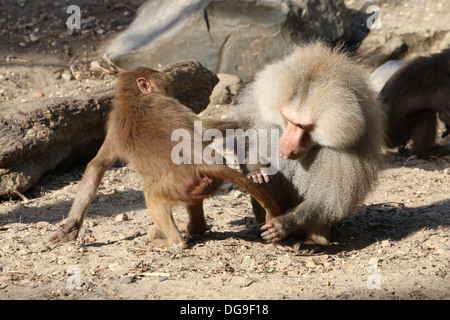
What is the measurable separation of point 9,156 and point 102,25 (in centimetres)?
466

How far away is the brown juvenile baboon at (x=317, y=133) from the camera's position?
324 centimetres

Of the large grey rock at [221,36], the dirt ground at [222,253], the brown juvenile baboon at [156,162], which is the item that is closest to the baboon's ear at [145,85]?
the brown juvenile baboon at [156,162]

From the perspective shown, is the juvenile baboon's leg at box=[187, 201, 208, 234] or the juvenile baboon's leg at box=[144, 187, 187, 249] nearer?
the juvenile baboon's leg at box=[144, 187, 187, 249]

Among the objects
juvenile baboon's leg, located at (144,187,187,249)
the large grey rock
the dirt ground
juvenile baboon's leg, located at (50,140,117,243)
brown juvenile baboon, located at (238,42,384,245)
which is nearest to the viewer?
the dirt ground

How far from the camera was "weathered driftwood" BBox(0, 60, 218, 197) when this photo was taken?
458 cm

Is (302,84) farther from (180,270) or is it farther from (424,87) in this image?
(424,87)

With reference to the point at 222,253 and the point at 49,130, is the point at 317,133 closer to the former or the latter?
the point at 222,253

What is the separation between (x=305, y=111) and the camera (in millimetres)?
3258

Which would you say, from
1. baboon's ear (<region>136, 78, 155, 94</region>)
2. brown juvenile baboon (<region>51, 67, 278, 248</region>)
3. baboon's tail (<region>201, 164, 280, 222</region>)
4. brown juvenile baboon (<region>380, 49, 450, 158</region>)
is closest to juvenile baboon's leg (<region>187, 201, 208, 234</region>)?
brown juvenile baboon (<region>51, 67, 278, 248</region>)

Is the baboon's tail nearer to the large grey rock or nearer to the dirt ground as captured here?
the dirt ground

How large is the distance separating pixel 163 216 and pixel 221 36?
15.9 ft

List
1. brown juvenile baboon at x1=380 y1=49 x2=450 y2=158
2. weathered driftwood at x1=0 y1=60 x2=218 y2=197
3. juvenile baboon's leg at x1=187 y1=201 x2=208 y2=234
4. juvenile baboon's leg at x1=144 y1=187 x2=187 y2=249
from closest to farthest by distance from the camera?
juvenile baboon's leg at x1=144 y1=187 x2=187 y2=249
juvenile baboon's leg at x1=187 y1=201 x2=208 y2=234
weathered driftwood at x1=0 y1=60 x2=218 y2=197
brown juvenile baboon at x1=380 y1=49 x2=450 y2=158

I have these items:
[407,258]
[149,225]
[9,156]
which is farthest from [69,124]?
[407,258]

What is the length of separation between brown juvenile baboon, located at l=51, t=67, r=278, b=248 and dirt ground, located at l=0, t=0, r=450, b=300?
0.69 ft
